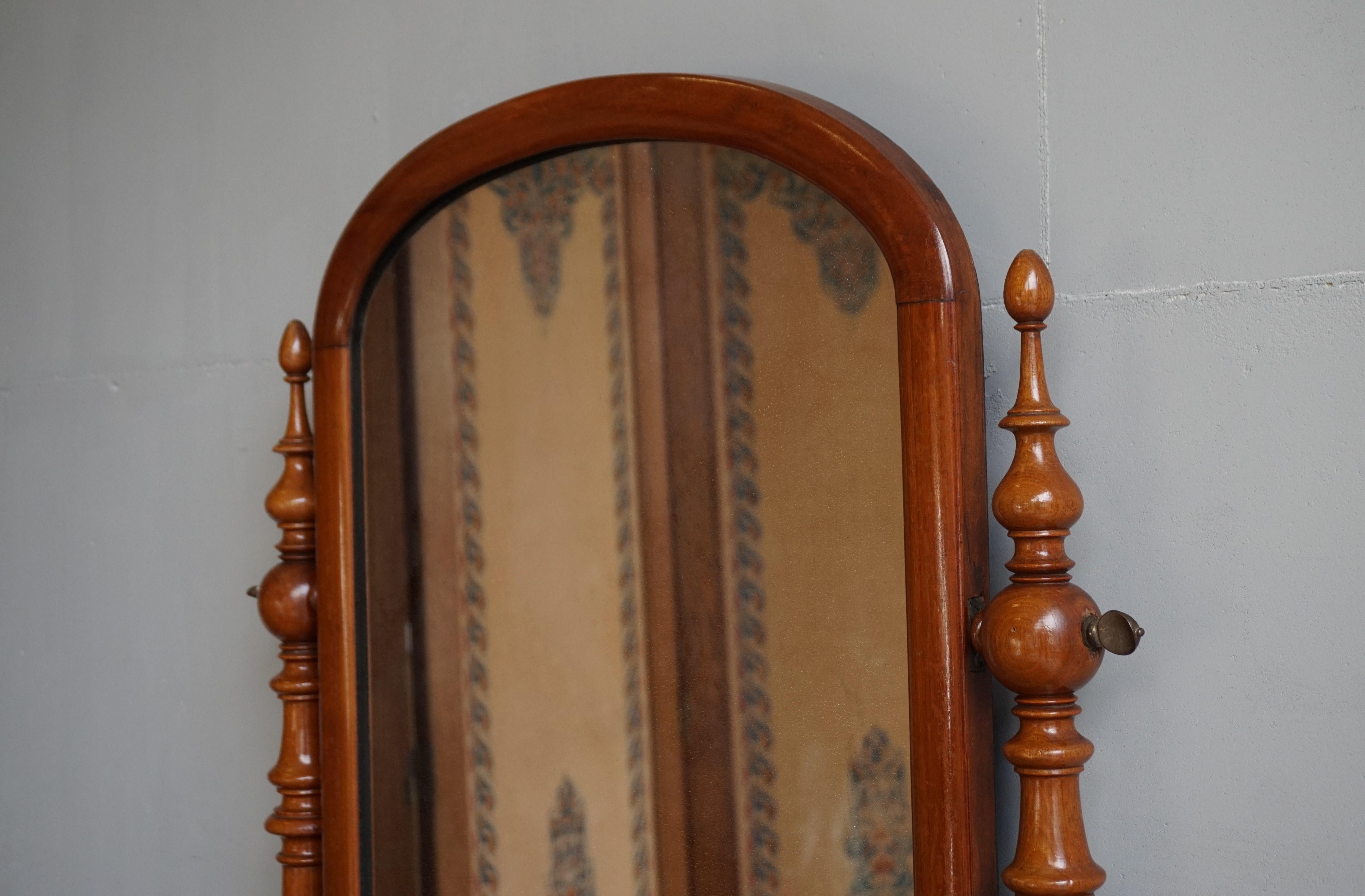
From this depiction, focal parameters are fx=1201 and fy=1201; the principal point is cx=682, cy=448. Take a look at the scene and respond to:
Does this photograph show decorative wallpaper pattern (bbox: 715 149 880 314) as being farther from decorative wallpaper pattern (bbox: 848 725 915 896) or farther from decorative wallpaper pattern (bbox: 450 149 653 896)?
decorative wallpaper pattern (bbox: 848 725 915 896)

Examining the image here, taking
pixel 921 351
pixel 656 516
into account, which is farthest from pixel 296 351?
pixel 921 351

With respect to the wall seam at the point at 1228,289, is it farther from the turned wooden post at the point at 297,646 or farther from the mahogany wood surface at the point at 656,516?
the turned wooden post at the point at 297,646

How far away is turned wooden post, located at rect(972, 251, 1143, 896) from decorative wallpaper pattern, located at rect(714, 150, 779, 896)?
0.13 meters

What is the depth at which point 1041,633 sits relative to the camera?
59 centimetres

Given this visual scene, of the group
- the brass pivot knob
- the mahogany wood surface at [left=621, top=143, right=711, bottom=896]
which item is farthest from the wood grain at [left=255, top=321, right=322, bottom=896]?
the brass pivot knob

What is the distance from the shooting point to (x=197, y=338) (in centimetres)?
102

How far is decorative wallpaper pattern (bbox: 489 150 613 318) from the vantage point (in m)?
0.74

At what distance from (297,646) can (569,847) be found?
26 centimetres

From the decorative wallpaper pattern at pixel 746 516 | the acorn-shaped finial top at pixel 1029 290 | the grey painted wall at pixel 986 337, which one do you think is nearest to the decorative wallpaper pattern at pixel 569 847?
the decorative wallpaper pattern at pixel 746 516

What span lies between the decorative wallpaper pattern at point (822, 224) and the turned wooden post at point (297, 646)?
34 cm

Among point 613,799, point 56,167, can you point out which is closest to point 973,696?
point 613,799

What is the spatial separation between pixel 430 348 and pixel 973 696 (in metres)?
0.41

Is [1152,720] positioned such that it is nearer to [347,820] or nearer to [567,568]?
[567,568]

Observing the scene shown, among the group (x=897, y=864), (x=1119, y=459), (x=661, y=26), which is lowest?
(x=897, y=864)
